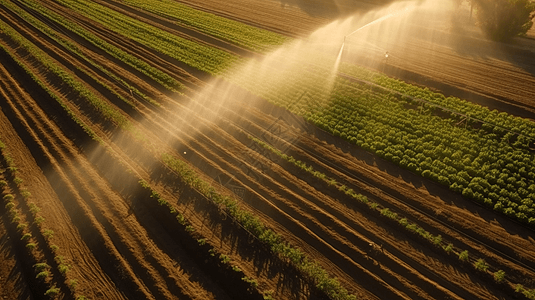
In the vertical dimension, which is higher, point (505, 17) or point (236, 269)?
point (505, 17)

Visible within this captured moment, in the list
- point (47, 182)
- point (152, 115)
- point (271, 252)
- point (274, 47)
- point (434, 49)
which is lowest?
point (47, 182)

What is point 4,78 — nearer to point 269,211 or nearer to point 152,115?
point 152,115

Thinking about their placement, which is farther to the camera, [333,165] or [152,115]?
[152,115]

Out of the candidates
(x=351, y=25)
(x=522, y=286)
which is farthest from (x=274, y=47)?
(x=522, y=286)

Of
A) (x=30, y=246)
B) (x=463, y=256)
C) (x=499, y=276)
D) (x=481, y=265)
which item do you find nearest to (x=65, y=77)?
(x=30, y=246)

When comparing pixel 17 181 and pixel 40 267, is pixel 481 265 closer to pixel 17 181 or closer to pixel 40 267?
pixel 40 267
